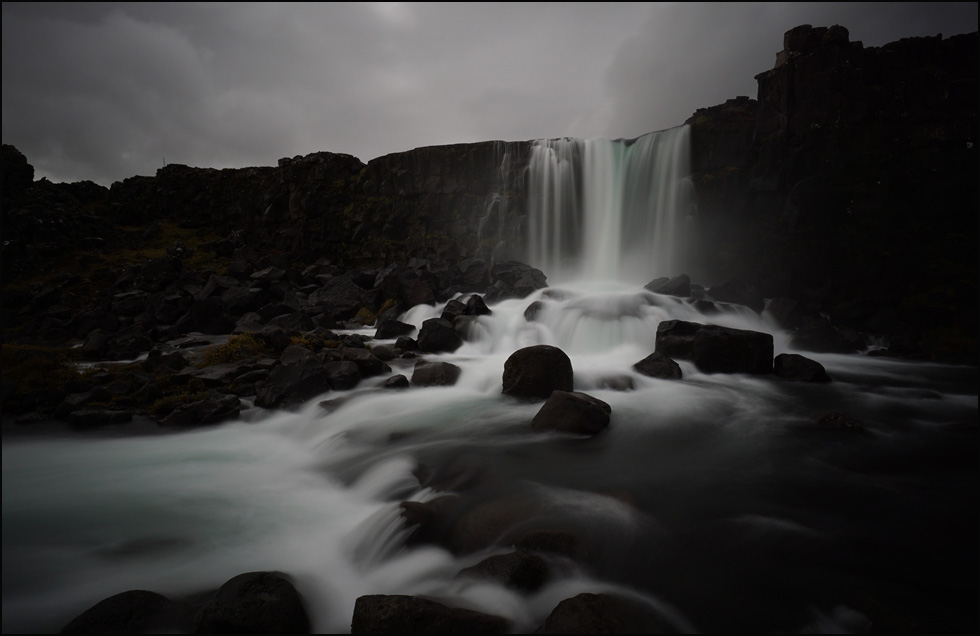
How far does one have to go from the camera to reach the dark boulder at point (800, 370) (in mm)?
11656

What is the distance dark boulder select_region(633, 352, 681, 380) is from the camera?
38.3 feet

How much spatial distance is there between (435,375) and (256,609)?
27.5ft

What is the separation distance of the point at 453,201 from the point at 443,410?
24469mm

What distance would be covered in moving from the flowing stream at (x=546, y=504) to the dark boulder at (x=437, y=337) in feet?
15.4

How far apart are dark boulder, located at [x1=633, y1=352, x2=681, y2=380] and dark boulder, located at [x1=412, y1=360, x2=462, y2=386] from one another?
5.15m

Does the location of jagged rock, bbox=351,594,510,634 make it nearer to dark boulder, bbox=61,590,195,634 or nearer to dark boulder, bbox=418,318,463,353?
dark boulder, bbox=61,590,195,634

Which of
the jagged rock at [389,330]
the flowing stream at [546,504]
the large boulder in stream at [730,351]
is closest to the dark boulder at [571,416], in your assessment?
the flowing stream at [546,504]

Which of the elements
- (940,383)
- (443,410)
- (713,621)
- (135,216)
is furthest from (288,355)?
(135,216)

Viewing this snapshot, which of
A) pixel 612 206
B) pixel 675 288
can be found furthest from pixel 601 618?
pixel 612 206

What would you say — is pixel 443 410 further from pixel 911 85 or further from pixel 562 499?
pixel 911 85

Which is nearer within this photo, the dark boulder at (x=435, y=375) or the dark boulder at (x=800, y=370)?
the dark boulder at (x=800, y=370)

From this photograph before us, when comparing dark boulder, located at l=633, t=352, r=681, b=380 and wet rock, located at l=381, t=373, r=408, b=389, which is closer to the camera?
wet rock, located at l=381, t=373, r=408, b=389

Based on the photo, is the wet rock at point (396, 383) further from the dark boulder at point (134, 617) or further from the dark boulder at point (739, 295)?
the dark boulder at point (739, 295)

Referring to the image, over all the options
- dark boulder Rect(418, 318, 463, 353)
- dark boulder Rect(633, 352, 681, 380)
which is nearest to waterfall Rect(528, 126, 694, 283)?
dark boulder Rect(633, 352, 681, 380)
